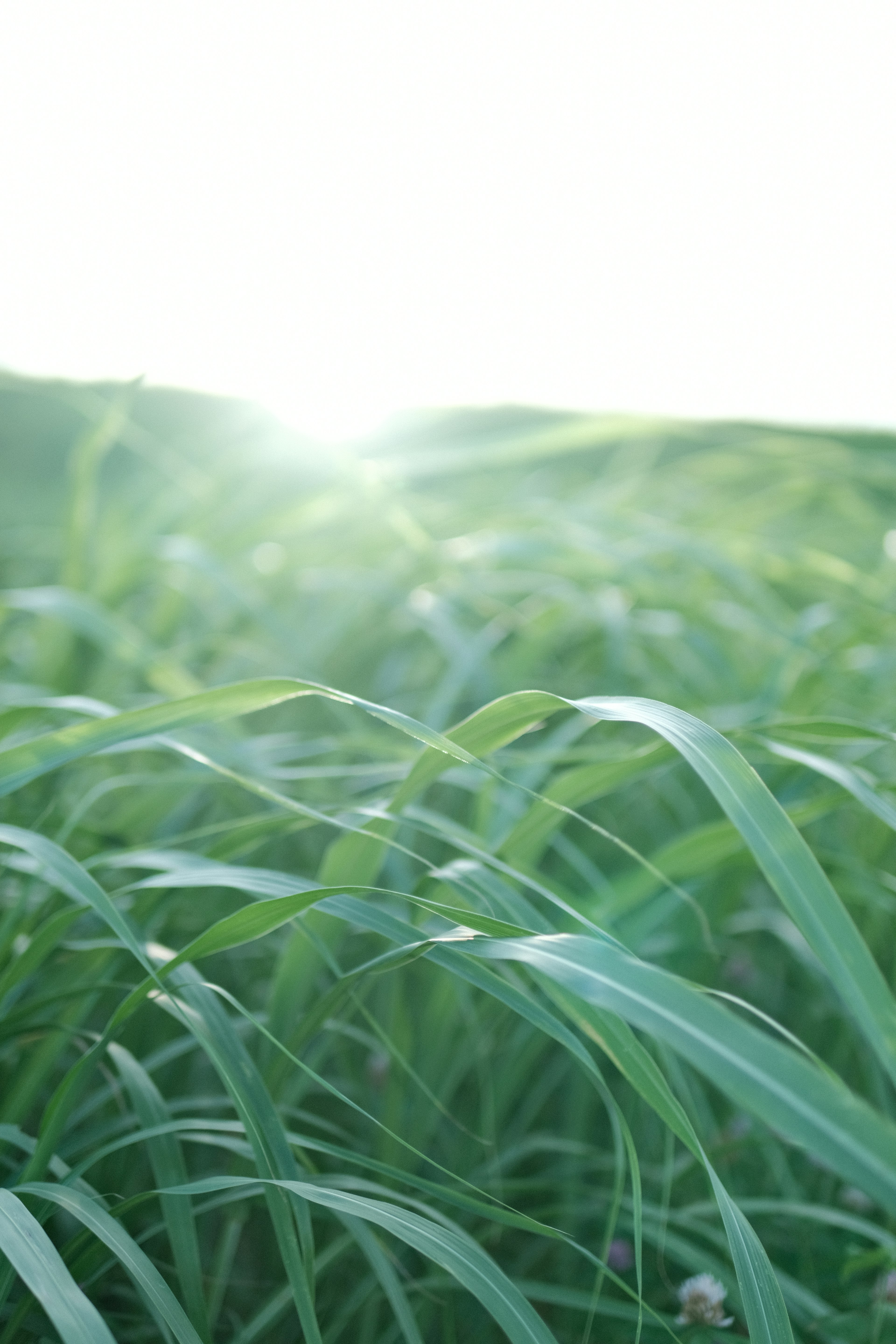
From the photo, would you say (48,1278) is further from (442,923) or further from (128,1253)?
(442,923)

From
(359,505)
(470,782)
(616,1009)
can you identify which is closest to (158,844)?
(470,782)

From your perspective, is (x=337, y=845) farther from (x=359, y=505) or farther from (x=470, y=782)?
(x=359, y=505)

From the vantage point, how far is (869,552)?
1666mm

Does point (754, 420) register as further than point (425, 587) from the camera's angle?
Yes

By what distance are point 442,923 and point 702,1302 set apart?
0.25m

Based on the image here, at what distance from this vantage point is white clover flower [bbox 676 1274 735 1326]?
52 cm

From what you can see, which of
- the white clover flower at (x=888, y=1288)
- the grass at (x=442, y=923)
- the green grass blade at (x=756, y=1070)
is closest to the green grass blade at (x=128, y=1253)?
the grass at (x=442, y=923)

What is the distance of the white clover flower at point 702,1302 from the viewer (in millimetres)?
516

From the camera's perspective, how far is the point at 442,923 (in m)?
0.57

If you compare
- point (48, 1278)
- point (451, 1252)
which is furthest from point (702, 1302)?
point (48, 1278)

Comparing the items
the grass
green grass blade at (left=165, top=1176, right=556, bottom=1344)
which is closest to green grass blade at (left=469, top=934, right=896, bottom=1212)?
the grass

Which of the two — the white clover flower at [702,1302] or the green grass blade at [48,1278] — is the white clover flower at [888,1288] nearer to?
the white clover flower at [702,1302]

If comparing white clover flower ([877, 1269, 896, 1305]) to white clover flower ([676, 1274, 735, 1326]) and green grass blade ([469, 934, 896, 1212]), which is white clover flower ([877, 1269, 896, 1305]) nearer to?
white clover flower ([676, 1274, 735, 1326])

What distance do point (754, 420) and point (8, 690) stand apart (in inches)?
152
